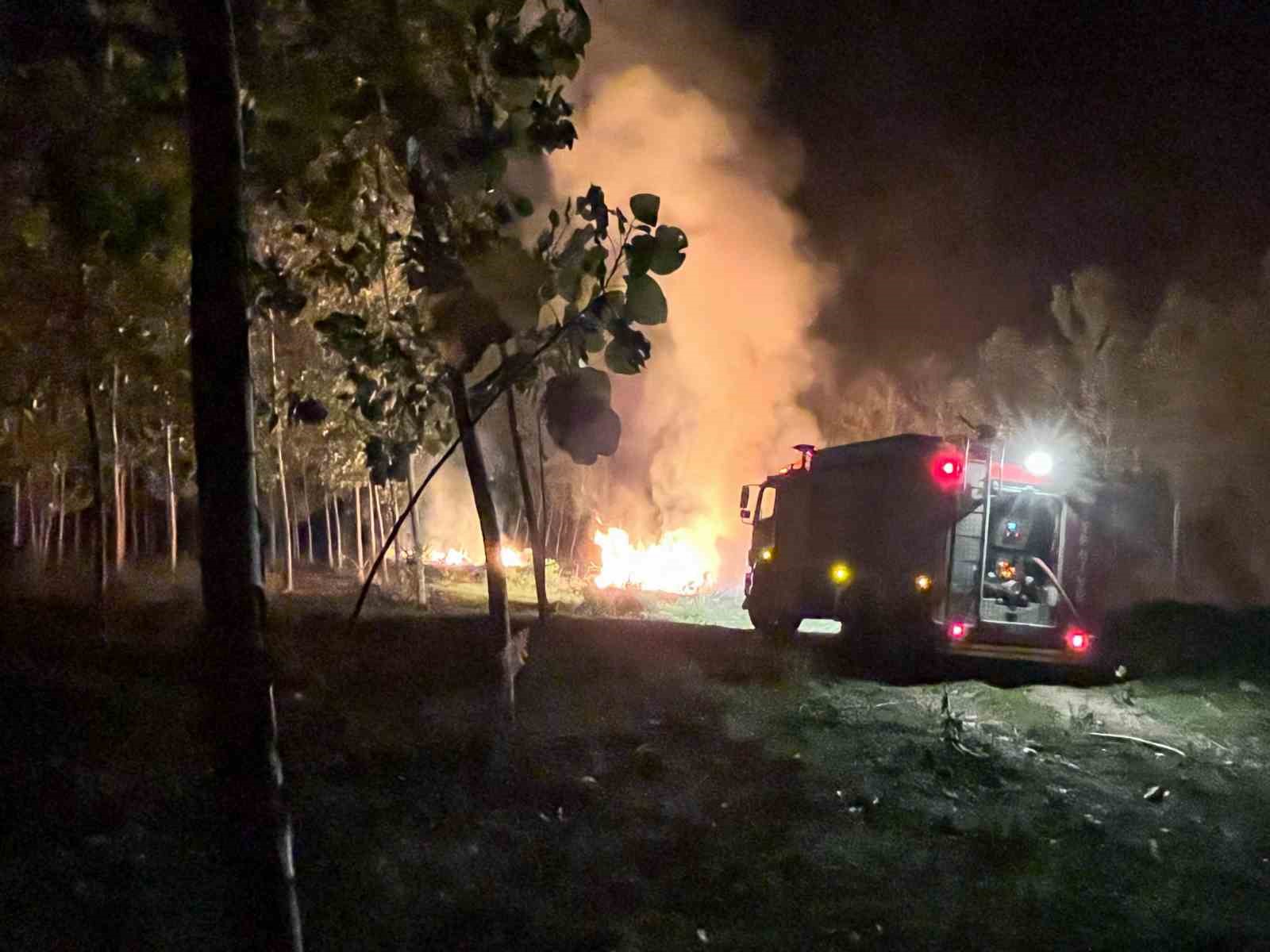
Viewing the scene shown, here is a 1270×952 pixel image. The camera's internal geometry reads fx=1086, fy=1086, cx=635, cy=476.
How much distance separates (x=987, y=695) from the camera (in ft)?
31.2

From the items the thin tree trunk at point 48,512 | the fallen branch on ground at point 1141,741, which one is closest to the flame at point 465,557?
the thin tree trunk at point 48,512

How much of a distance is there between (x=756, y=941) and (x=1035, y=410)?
102 ft

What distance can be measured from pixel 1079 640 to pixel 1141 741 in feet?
9.21

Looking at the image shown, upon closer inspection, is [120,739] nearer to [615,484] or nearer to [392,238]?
[392,238]

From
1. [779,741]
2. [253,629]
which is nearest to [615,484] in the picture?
[779,741]

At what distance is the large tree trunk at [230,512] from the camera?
2648 mm

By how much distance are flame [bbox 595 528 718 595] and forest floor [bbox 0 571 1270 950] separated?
19.2 metres

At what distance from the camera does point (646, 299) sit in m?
3.11

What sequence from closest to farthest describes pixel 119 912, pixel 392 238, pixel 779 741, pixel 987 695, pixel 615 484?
pixel 119 912 < pixel 392 238 < pixel 779 741 < pixel 987 695 < pixel 615 484

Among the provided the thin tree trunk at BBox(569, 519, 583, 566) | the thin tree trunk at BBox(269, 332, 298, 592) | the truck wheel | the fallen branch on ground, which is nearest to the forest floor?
the fallen branch on ground

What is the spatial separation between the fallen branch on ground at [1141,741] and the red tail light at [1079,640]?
2.60 meters

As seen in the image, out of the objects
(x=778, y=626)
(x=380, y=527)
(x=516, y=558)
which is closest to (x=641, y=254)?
(x=778, y=626)

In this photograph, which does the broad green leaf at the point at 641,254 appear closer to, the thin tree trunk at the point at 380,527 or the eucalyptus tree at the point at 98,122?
the eucalyptus tree at the point at 98,122

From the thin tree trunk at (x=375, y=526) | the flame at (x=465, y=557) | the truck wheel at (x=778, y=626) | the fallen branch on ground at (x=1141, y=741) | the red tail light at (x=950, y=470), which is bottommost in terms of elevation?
the flame at (x=465, y=557)
